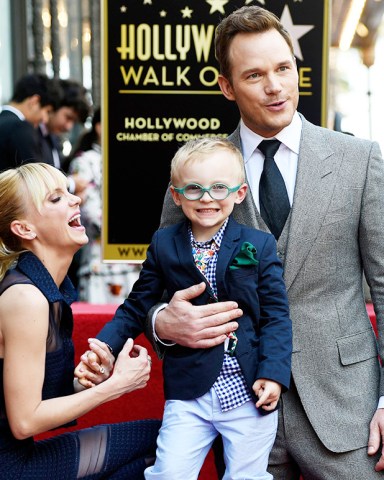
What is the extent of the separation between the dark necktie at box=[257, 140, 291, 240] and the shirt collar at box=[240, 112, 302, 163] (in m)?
0.03

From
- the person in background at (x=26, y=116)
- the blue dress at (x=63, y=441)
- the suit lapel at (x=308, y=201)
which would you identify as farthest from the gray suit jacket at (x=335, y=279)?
the person in background at (x=26, y=116)

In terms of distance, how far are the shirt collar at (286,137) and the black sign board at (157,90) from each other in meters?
1.47

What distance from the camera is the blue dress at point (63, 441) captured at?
278 cm

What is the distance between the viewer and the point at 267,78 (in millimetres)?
2838

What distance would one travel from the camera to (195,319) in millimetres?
2684

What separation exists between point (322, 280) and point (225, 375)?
0.46m

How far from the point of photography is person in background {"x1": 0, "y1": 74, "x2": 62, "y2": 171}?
6.34 meters

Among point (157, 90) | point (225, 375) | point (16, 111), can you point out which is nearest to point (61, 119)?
point (16, 111)

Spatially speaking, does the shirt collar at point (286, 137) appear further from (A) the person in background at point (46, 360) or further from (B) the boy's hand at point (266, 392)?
(B) the boy's hand at point (266, 392)

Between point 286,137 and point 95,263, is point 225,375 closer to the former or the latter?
point 286,137

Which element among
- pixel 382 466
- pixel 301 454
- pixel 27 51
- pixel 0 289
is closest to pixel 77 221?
pixel 0 289

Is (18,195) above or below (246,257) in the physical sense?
above

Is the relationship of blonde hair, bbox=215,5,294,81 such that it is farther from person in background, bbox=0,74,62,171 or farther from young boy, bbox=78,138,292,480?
person in background, bbox=0,74,62,171

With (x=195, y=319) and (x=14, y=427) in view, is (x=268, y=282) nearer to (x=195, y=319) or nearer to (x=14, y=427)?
(x=195, y=319)
